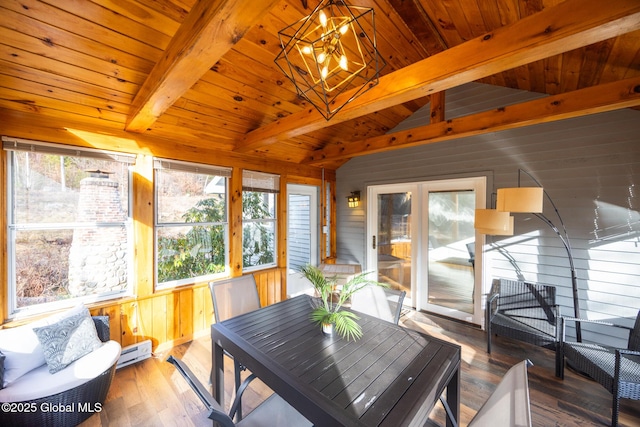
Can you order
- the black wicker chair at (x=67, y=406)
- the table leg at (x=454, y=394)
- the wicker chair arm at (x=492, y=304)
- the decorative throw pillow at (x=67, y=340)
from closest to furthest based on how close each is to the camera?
the table leg at (x=454, y=394)
the black wicker chair at (x=67, y=406)
the decorative throw pillow at (x=67, y=340)
the wicker chair arm at (x=492, y=304)

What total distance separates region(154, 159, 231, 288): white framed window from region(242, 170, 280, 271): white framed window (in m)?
0.32

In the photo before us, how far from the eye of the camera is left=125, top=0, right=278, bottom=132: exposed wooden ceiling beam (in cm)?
114

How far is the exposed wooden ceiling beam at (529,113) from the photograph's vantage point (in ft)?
6.36

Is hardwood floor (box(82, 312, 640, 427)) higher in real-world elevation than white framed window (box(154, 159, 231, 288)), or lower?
lower

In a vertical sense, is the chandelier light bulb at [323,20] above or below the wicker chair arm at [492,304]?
above

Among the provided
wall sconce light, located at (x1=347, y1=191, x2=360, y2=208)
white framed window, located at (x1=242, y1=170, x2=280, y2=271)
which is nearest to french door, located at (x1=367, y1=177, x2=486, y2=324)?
wall sconce light, located at (x1=347, y1=191, x2=360, y2=208)

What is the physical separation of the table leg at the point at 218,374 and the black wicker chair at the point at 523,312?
282 cm

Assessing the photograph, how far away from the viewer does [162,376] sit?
256 cm

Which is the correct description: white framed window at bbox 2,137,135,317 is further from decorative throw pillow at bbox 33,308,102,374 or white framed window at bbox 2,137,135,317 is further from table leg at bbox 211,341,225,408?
table leg at bbox 211,341,225,408

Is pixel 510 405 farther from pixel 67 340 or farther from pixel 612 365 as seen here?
pixel 67 340

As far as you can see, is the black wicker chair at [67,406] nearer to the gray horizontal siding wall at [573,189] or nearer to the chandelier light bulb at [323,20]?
the chandelier light bulb at [323,20]

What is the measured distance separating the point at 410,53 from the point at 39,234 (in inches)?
161

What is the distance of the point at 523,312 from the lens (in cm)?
300

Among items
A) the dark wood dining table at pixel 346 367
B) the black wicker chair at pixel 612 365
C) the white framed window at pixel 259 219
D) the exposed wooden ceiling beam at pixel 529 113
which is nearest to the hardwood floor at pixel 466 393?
the black wicker chair at pixel 612 365
